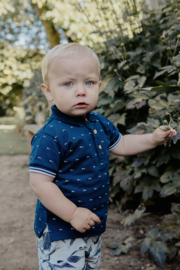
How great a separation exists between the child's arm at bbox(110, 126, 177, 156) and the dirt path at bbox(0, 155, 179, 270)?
95 centimetres

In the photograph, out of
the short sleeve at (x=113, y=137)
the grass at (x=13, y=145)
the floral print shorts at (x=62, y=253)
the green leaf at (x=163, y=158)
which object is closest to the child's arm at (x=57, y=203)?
the floral print shorts at (x=62, y=253)

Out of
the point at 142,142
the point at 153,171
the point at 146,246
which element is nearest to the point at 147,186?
the point at 153,171

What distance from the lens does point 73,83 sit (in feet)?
3.87

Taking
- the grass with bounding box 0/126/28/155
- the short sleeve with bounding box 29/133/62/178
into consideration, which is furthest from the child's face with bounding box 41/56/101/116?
the grass with bounding box 0/126/28/155

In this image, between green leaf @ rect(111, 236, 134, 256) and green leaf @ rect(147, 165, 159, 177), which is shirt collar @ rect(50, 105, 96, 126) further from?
green leaf @ rect(111, 236, 134, 256)

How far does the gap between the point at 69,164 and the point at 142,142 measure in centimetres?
45

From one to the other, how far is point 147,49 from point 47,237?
170 cm

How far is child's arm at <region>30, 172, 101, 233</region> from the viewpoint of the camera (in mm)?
1104

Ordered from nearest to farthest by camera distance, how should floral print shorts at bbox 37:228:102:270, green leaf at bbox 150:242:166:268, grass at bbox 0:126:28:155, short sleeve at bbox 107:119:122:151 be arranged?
1. floral print shorts at bbox 37:228:102:270
2. short sleeve at bbox 107:119:122:151
3. green leaf at bbox 150:242:166:268
4. grass at bbox 0:126:28:155

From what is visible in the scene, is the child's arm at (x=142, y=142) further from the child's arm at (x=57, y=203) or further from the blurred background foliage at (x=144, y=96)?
the child's arm at (x=57, y=203)

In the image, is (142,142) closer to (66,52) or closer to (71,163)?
(71,163)

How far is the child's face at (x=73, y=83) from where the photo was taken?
1.16 metres

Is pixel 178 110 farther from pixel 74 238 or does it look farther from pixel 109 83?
pixel 74 238

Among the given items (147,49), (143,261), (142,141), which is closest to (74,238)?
(142,141)
